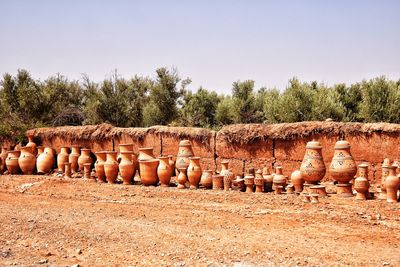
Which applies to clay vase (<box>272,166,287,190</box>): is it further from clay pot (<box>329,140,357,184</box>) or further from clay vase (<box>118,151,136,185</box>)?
clay vase (<box>118,151,136,185</box>)

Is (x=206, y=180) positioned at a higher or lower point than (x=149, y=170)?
lower

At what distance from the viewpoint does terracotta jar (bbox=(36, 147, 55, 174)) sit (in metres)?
12.0

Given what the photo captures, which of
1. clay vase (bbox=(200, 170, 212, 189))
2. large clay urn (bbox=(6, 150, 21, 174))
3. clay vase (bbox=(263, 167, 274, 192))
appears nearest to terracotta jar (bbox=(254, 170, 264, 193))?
clay vase (bbox=(263, 167, 274, 192))

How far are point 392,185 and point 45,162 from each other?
29.6 ft

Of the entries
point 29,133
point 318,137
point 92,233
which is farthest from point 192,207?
point 29,133

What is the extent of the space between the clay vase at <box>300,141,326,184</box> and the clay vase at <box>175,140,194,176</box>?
2692mm

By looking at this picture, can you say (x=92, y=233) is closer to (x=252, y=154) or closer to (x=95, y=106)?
(x=252, y=154)

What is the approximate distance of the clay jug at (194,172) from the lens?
9.06 metres

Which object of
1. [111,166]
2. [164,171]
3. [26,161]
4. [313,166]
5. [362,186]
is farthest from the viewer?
[26,161]

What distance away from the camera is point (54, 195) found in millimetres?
8570

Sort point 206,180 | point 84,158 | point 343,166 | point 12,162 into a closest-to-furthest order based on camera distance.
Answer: point 343,166 < point 206,180 < point 84,158 < point 12,162

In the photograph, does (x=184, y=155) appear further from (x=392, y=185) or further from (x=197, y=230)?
(x=392, y=185)

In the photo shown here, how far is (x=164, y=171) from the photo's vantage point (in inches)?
372

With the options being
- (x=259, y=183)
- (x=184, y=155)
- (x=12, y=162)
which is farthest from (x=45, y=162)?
(x=259, y=183)
